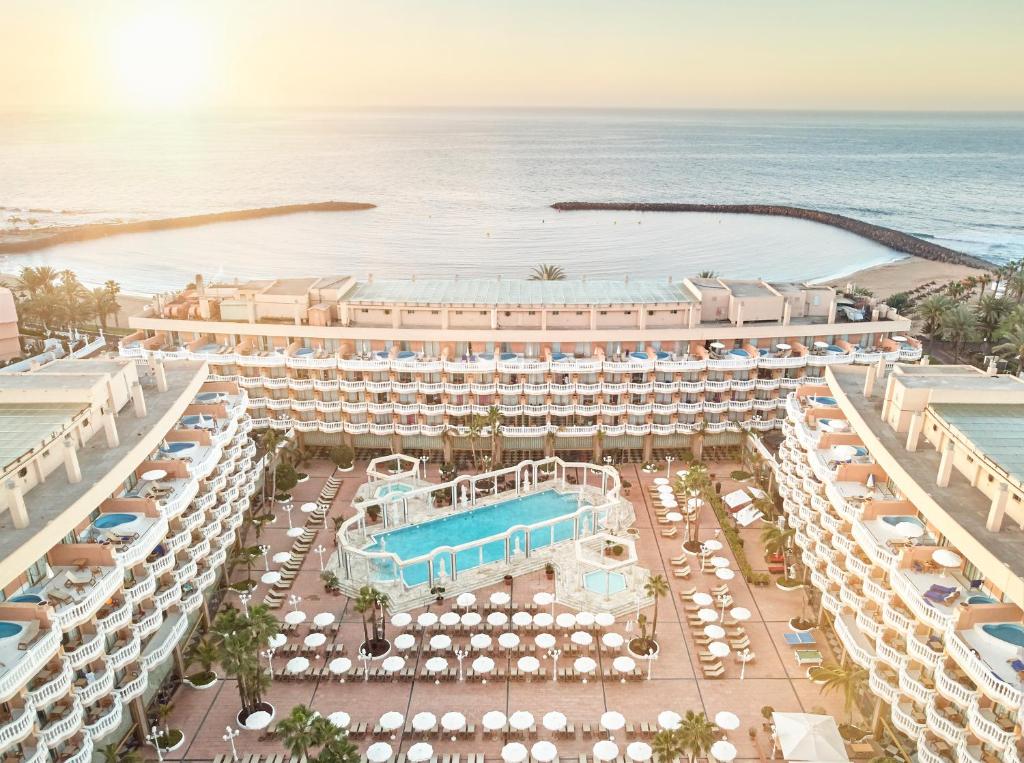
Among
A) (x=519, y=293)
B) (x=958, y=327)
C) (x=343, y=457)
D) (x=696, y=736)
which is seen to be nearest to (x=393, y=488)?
(x=343, y=457)

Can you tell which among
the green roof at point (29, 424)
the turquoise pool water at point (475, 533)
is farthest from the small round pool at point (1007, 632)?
the green roof at point (29, 424)

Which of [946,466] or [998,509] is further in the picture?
[946,466]

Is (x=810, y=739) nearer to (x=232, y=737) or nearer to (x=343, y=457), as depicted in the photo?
(x=232, y=737)

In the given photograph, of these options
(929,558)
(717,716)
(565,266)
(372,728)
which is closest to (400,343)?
(372,728)

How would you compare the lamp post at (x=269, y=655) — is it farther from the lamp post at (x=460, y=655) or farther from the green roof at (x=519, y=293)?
the green roof at (x=519, y=293)

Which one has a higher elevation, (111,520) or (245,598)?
(111,520)

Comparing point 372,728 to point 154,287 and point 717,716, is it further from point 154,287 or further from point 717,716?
point 154,287

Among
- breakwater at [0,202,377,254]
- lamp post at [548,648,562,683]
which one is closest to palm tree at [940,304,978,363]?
lamp post at [548,648,562,683]
